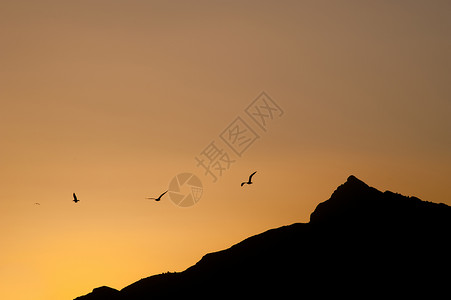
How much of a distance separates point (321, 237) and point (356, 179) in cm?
1133

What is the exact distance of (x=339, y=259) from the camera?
100562mm

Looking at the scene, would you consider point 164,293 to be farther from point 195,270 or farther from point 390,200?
point 390,200

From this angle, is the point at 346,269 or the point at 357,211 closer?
the point at 346,269

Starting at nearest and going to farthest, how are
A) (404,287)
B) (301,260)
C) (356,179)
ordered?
(404,287)
(301,260)
(356,179)

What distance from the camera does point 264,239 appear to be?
106 m

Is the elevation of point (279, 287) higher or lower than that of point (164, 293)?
lower

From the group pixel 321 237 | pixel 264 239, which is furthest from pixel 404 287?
pixel 264 239

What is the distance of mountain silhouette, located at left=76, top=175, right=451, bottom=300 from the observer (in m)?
96.3

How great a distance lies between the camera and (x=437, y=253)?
98.1 metres

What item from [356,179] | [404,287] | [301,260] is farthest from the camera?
[356,179]

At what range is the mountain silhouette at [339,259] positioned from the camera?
96.3m

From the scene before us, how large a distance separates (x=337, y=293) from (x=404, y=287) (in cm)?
861

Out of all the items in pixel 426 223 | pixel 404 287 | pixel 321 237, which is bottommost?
pixel 404 287

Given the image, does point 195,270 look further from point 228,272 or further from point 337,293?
point 337,293
